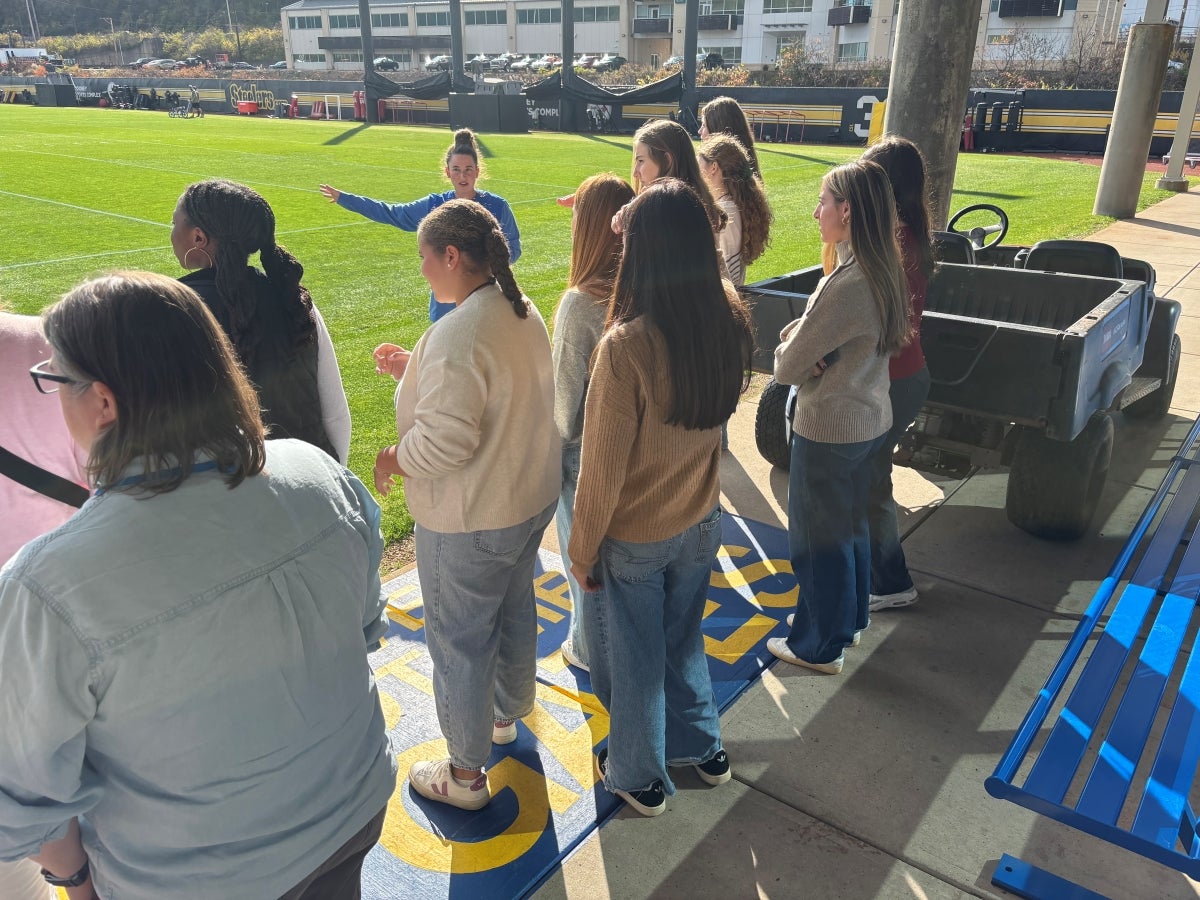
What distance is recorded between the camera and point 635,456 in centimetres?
255

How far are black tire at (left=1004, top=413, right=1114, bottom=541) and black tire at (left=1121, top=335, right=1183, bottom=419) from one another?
84.2 inches

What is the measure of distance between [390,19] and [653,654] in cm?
10631

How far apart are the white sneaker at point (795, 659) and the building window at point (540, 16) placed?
88081 mm

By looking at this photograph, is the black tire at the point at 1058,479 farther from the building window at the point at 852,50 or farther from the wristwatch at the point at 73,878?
the building window at the point at 852,50

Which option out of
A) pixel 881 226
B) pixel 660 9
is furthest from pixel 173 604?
pixel 660 9

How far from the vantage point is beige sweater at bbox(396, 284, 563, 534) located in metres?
2.46

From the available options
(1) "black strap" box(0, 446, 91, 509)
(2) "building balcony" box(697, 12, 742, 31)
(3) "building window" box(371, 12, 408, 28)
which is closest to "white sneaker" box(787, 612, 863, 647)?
(1) "black strap" box(0, 446, 91, 509)

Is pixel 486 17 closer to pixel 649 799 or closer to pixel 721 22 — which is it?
pixel 721 22

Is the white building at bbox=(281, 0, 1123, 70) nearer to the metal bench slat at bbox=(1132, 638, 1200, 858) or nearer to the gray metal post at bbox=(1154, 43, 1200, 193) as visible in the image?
the gray metal post at bbox=(1154, 43, 1200, 193)

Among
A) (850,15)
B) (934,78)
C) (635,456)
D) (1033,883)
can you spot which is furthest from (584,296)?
Result: (850,15)

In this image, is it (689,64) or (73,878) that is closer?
(73,878)

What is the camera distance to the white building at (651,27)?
58.1 meters

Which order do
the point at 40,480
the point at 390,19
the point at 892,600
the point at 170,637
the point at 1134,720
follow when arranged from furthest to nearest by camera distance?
the point at 390,19 → the point at 892,600 → the point at 1134,720 → the point at 40,480 → the point at 170,637

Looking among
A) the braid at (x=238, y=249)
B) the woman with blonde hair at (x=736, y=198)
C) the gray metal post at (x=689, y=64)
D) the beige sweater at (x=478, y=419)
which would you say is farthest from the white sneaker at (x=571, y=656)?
the gray metal post at (x=689, y=64)
